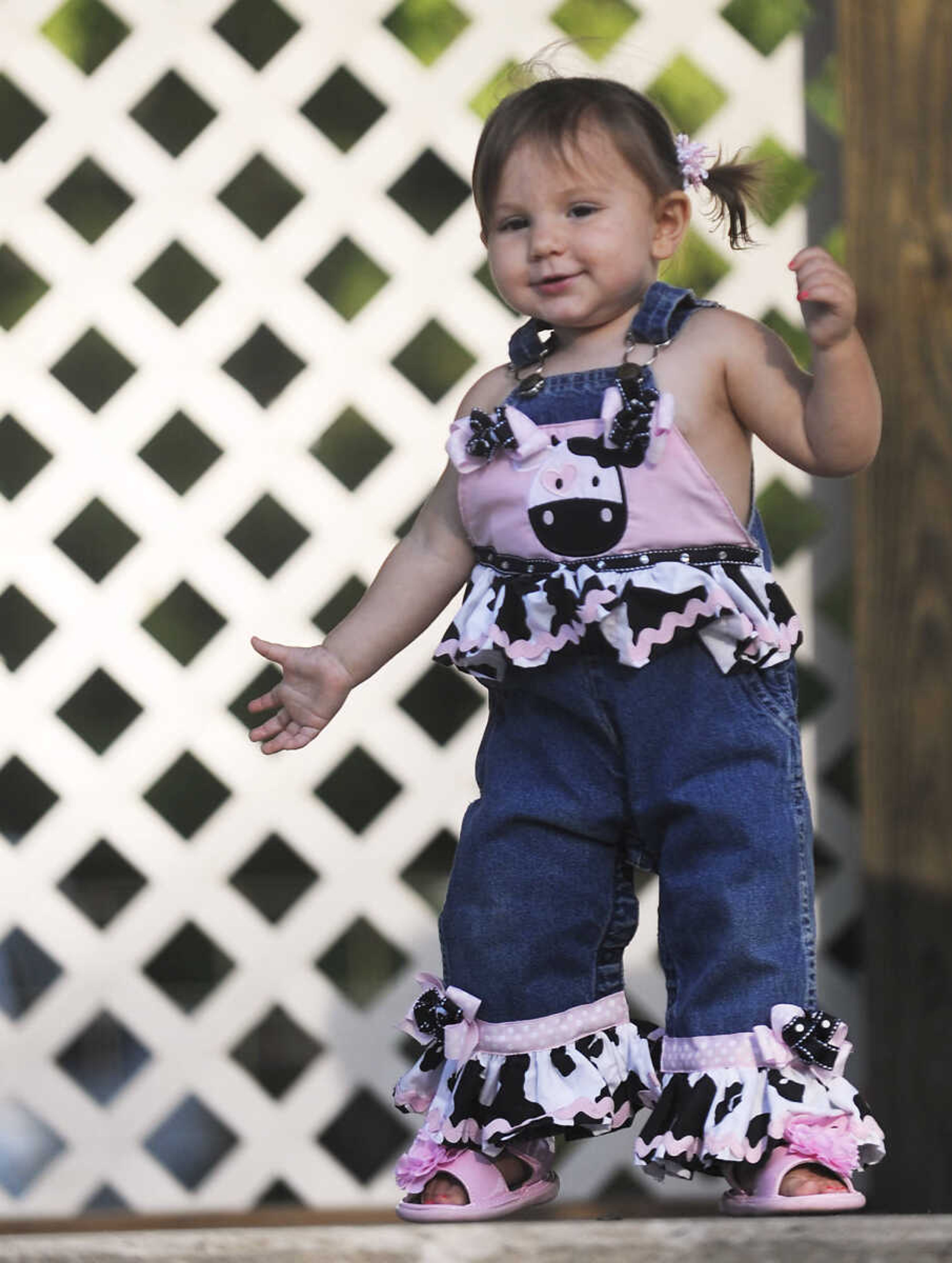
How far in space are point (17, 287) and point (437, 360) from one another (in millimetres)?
553

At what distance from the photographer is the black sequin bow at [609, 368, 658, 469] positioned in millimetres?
1217

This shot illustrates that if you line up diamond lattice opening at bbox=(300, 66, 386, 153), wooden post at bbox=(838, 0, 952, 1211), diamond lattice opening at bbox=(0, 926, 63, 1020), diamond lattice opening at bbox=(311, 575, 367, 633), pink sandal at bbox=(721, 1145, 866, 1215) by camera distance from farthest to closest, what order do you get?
diamond lattice opening at bbox=(0, 926, 63, 1020)
diamond lattice opening at bbox=(300, 66, 386, 153)
diamond lattice opening at bbox=(311, 575, 367, 633)
wooden post at bbox=(838, 0, 952, 1211)
pink sandal at bbox=(721, 1145, 866, 1215)

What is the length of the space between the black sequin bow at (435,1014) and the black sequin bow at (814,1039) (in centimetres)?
23

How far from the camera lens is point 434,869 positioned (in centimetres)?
250

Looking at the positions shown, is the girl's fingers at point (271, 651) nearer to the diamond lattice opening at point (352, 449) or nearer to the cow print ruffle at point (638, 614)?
the cow print ruffle at point (638, 614)

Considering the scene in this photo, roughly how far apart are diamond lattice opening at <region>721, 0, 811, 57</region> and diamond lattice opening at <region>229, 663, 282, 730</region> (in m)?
0.96

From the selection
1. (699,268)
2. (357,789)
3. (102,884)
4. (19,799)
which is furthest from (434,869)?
(699,268)

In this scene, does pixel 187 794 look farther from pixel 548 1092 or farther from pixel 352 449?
pixel 548 1092

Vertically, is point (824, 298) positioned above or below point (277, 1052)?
above

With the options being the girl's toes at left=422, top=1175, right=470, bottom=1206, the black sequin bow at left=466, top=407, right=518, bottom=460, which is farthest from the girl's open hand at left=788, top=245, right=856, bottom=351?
the girl's toes at left=422, top=1175, right=470, bottom=1206

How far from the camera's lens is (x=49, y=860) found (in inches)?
85.2

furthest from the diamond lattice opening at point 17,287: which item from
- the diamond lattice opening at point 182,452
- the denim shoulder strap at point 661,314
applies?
the denim shoulder strap at point 661,314

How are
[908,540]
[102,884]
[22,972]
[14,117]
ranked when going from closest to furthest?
[908,540] < [14,117] < [22,972] < [102,884]

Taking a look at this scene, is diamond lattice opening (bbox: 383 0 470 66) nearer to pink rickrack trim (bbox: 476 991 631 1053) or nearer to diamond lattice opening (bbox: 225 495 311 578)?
diamond lattice opening (bbox: 225 495 311 578)
